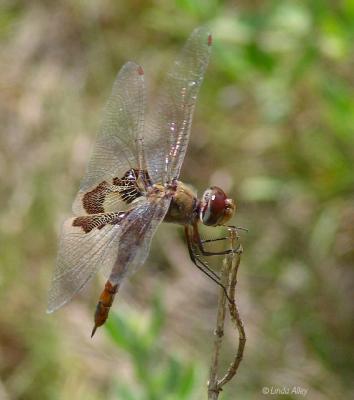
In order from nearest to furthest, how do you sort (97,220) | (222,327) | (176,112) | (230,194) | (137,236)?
(222,327) < (137,236) < (97,220) < (176,112) < (230,194)

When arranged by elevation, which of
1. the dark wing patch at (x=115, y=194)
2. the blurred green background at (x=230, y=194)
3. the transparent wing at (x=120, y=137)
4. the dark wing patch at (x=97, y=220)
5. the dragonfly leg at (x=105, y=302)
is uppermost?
the transparent wing at (x=120, y=137)

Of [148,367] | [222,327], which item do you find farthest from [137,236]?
[148,367]

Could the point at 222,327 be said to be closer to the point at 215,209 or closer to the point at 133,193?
the point at 215,209

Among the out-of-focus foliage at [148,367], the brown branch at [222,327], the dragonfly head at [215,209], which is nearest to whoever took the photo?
the brown branch at [222,327]

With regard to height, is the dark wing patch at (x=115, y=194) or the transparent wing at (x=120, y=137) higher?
the transparent wing at (x=120, y=137)

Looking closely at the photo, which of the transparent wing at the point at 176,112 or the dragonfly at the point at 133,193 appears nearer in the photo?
the dragonfly at the point at 133,193

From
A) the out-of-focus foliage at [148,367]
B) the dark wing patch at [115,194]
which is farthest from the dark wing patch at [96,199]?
the out-of-focus foliage at [148,367]

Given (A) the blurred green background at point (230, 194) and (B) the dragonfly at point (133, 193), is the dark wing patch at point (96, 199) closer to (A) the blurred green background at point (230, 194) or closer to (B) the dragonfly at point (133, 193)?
(B) the dragonfly at point (133, 193)
